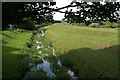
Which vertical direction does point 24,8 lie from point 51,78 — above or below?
above

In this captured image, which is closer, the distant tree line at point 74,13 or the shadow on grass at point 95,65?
the distant tree line at point 74,13

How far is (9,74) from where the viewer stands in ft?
54.1

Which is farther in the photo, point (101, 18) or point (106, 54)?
point (106, 54)

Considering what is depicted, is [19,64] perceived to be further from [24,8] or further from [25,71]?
[24,8]

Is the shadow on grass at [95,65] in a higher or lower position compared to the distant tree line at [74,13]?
lower

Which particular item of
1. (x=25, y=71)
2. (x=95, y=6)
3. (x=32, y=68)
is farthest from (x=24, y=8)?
(x=32, y=68)

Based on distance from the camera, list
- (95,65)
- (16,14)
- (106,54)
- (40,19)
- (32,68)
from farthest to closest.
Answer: (106,54) → (32,68) → (95,65) → (40,19) → (16,14)

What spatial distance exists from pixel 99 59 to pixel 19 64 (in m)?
8.47

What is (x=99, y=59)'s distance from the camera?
818 inches

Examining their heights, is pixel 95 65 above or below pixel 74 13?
below


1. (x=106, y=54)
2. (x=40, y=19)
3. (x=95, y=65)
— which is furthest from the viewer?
(x=106, y=54)

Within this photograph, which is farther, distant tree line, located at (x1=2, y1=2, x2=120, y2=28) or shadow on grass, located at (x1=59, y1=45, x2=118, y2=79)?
shadow on grass, located at (x1=59, y1=45, x2=118, y2=79)

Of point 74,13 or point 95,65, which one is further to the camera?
point 95,65

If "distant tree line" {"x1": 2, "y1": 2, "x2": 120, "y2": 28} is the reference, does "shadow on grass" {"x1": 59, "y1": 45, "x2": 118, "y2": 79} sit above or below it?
below
